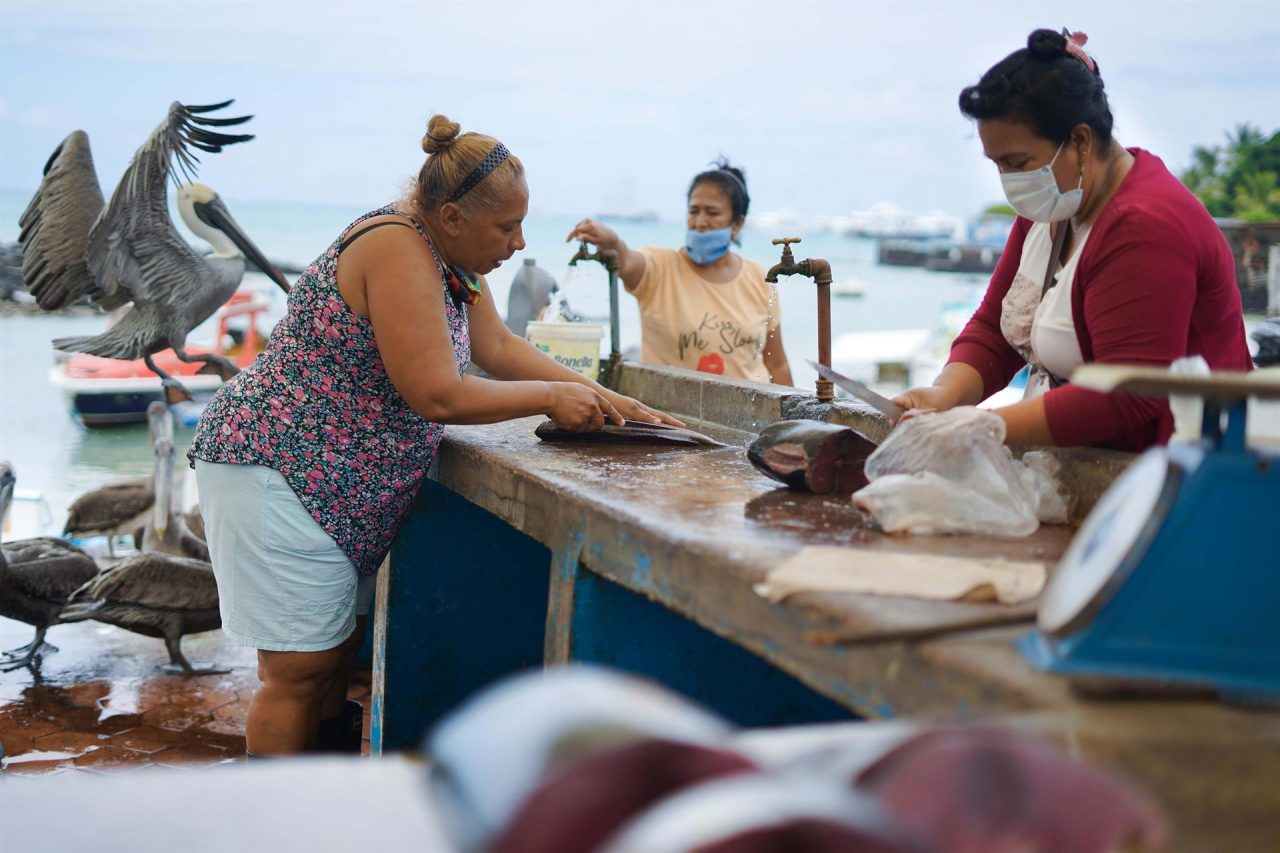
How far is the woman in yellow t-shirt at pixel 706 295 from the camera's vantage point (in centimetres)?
516

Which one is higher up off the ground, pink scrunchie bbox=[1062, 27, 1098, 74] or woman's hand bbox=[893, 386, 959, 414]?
pink scrunchie bbox=[1062, 27, 1098, 74]

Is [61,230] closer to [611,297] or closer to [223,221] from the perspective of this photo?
[223,221]

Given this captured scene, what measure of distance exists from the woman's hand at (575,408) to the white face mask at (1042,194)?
4.10 ft

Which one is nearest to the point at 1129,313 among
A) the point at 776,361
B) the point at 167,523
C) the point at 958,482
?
the point at 958,482

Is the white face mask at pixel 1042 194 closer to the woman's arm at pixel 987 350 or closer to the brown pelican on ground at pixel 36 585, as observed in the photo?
the woman's arm at pixel 987 350

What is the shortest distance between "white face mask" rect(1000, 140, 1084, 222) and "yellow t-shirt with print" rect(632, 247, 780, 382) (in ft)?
7.90

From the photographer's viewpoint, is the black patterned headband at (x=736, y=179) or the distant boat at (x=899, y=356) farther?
the distant boat at (x=899, y=356)

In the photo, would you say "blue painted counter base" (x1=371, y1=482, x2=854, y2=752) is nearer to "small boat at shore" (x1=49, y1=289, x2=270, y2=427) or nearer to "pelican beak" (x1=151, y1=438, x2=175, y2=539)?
"pelican beak" (x1=151, y1=438, x2=175, y2=539)

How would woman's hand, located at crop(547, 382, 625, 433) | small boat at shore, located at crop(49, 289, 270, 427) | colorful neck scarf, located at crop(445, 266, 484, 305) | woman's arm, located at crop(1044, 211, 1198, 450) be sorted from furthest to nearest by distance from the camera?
small boat at shore, located at crop(49, 289, 270, 427) < woman's hand, located at crop(547, 382, 625, 433) < colorful neck scarf, located at crop(445, 266, 484, 305) < woman's arm, located at crop(1044, 211, 1198, 450)

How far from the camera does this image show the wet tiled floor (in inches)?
160

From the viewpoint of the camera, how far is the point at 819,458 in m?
2.77

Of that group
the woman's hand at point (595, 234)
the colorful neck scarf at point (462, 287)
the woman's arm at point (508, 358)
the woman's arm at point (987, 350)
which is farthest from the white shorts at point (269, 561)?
the woman's hand at point (595, 234)

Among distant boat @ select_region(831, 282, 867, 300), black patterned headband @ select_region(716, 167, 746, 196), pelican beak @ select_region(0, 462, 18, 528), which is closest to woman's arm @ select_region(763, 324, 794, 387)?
black patterned headband @ select_region(716, 167, 746, 196)

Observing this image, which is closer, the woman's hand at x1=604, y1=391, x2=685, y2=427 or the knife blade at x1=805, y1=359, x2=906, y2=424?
the knife blade at x1=805, y1=359, x2=906, y2=424
